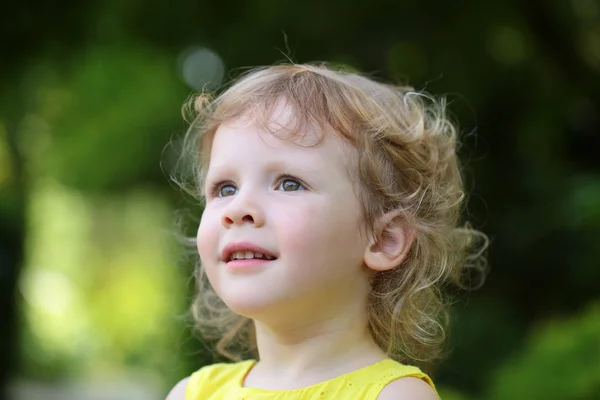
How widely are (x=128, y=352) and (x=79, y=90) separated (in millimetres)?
4065

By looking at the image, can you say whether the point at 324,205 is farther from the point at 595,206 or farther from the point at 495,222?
the point at 495,222

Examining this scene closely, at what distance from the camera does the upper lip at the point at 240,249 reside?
1807mm

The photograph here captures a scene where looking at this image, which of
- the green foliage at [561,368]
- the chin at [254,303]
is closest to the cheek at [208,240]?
the chin at [254,303]

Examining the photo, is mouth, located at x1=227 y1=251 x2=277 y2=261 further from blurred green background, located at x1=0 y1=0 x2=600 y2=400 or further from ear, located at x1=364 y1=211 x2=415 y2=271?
blurred green background, located at x1=0 y1=0 x2=600 y2=400

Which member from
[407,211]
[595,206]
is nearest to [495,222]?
[595,206]

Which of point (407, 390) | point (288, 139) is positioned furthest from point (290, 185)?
point (407, 390)

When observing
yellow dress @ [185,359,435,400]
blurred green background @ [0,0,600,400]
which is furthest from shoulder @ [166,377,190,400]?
blurred green background @ [0,0,600,400]

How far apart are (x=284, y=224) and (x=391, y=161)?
367mm

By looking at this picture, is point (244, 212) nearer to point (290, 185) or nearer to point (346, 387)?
point (290, 185)

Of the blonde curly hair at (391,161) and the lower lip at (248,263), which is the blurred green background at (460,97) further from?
the lower lip at (248,263)

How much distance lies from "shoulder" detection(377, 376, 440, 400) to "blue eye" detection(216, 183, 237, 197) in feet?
1.75

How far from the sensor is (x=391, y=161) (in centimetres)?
203

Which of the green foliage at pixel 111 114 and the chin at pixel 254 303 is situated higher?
the chin at pixel 254 303

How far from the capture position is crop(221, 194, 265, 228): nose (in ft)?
5.93
